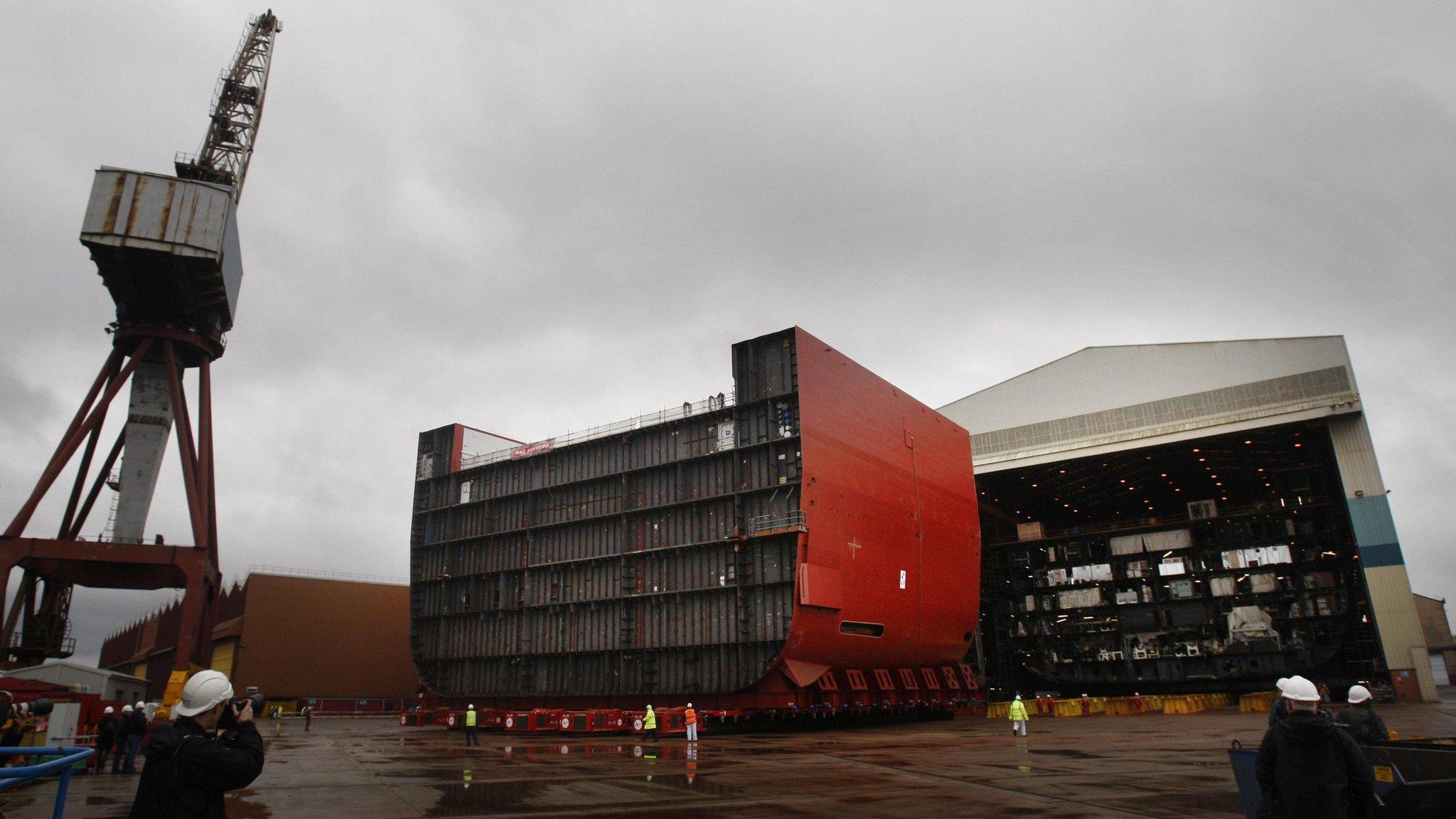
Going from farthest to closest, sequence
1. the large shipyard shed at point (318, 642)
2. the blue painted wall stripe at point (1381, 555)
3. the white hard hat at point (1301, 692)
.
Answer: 1. the large shipyard shed at point (318, 642)
2. the blue painted wall stripe at point (1381, 555)
3. the white hard hat at point (1301, 692)

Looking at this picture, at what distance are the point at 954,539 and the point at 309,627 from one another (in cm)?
4838

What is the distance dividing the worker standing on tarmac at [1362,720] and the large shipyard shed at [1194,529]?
42420 millimetres

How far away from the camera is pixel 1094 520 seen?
69.1m

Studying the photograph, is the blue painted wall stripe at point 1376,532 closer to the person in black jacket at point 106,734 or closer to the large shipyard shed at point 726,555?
the large shipyard shed at point 726,555

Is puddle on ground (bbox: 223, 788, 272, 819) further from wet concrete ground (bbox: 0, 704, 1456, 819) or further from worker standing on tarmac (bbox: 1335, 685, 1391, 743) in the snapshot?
worker standing on tarmac (bbox: 1335, 685, 1391, 743)

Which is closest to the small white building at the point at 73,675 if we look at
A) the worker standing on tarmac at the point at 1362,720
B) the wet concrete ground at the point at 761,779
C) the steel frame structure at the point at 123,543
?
the steel frame structure at the point at 123,543

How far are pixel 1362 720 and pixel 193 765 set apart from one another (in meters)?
10.6

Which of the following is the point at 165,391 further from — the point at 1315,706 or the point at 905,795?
the point at 1315,706

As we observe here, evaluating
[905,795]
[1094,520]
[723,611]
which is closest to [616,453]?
[723,611]

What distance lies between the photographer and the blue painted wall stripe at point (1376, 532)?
42.9 meters

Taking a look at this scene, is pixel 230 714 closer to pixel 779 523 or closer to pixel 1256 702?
pixel 779 523

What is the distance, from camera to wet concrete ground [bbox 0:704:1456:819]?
12000 mm

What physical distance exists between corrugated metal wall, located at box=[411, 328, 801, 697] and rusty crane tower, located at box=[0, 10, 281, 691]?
12.0 metres

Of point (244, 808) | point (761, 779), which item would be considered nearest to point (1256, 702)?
point (761, 779)
